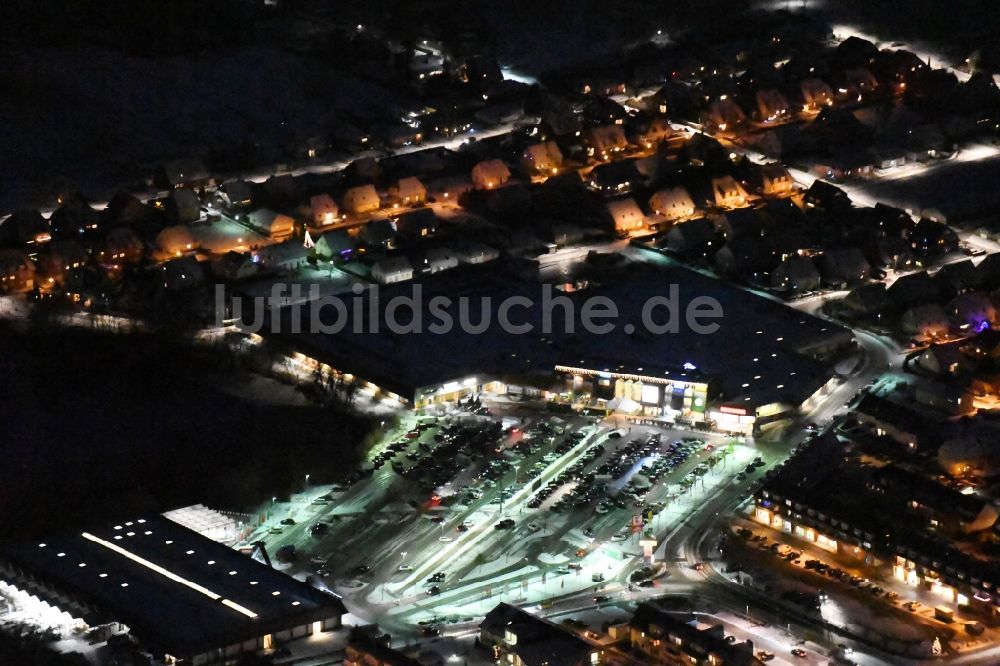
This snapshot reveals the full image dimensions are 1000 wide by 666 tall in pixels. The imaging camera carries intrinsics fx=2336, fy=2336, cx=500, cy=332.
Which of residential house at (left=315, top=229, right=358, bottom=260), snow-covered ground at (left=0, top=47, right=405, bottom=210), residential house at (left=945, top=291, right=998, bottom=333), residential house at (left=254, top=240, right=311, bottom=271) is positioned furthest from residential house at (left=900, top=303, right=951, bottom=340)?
snow-covered ground at (left=0, top=47, right=405, bottom=210)

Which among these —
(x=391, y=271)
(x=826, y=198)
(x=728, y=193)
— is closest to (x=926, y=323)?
(x=826, y=198)

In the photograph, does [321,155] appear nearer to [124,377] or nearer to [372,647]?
[124,377]

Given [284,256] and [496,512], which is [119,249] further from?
[496,512]

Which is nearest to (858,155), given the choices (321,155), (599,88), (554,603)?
(599,88)

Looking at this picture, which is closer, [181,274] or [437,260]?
[181,274]

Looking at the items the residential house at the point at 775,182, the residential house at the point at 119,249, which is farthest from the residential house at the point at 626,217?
the residential house at the point at 119,249

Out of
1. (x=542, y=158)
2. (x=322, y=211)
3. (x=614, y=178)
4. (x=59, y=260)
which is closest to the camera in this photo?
(x=59, y=260)
